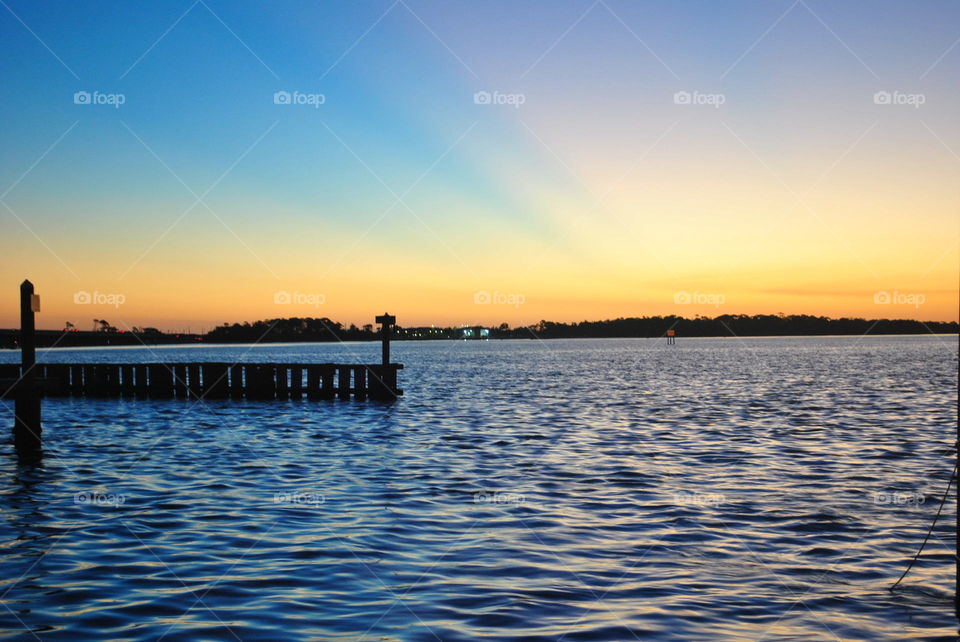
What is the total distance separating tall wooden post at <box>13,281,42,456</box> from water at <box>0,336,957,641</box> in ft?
1.87

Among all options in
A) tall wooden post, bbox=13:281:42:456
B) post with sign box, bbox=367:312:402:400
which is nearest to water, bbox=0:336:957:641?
tall wooden post, bbox=13:281:42:456

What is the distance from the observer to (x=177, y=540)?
36.3 ft

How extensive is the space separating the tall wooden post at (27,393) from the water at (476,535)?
57 centimetres

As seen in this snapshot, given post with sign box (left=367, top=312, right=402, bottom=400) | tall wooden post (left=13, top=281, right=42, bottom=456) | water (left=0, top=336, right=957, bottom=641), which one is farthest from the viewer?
post with sign box (left=367, top=312, right=402, bottom=400)

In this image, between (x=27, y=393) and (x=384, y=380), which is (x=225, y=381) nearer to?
(x=384, y=380)

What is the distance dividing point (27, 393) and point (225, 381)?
56.7 ft

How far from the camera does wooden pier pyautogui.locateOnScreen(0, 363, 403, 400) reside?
36781 millimetres

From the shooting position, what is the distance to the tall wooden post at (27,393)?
20766mm

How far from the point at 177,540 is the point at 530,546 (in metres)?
4.73

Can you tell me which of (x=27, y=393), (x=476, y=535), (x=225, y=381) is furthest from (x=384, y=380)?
(x=476, y=535)

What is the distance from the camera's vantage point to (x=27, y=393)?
69.4ft

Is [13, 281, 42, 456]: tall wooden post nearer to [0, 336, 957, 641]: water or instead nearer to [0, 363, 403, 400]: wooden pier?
[0, 336, 957, 641]: water

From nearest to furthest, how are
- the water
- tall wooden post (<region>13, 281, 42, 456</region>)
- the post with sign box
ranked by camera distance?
1. the water
2. tall wooden post (<region>13, 281, 42, 456</region>)
3. the post with sign box

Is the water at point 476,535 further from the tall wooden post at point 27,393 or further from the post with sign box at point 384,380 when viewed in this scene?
the post with sign box at point 384,380
